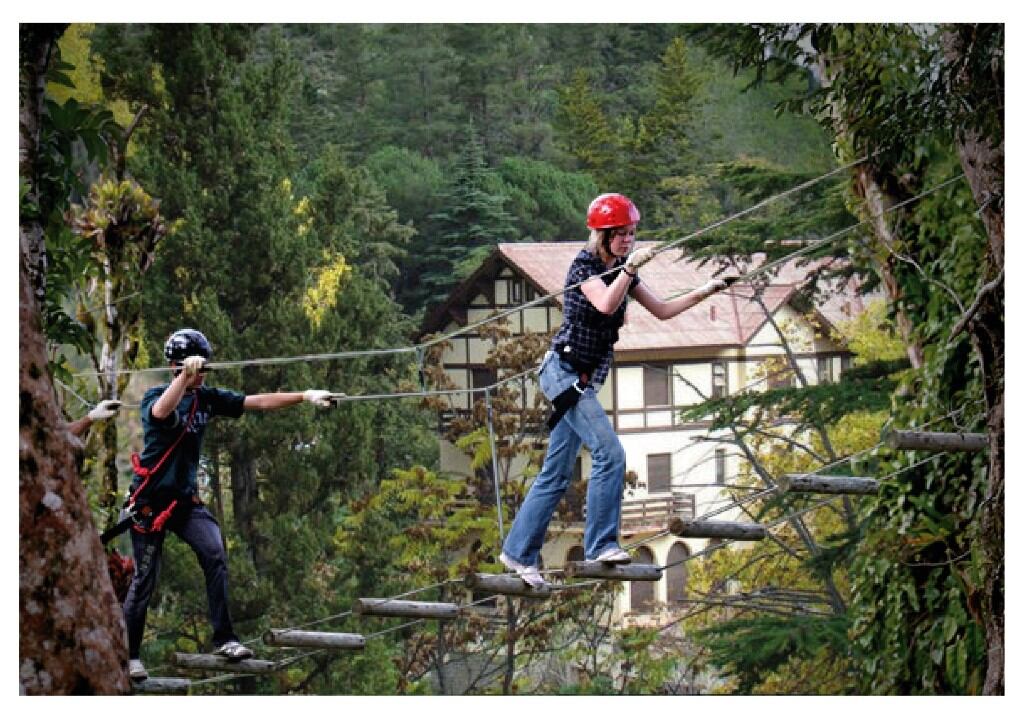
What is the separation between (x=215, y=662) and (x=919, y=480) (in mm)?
3564

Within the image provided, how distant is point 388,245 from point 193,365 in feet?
45.5

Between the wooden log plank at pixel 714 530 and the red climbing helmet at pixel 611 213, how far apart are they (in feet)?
3.10

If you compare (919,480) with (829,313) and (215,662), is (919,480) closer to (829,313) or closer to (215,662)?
(215,662)

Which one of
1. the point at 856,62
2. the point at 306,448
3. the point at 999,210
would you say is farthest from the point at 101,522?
the point at 999,210

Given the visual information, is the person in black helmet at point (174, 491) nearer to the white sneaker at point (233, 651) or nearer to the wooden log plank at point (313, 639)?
the white sneaker at point (233, 651)

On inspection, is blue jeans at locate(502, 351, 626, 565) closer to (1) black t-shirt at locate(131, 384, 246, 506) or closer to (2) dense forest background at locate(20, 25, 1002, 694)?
(1) black t-shirt at locate(131, 384, 246, 506)

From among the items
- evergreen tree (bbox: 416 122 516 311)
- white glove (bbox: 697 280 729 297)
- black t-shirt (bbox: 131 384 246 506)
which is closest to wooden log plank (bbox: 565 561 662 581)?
white glove (bbox: 697 280 729 297)

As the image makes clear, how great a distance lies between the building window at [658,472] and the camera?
18.8 meters

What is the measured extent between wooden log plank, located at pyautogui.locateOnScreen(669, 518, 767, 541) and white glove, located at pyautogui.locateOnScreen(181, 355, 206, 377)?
1.56m

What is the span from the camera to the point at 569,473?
246 inches

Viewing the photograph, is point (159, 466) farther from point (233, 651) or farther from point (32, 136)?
point (32, 136)

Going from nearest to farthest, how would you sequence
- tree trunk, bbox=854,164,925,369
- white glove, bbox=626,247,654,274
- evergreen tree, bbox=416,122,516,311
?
white glove, bbox=626,247,654,274
tree trunk, bbox=854,164,925,369
evergreen tree, bbox=416,122,516,311

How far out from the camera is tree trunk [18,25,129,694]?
5938 millimetres

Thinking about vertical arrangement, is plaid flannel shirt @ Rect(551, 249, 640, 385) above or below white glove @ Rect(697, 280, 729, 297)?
below
